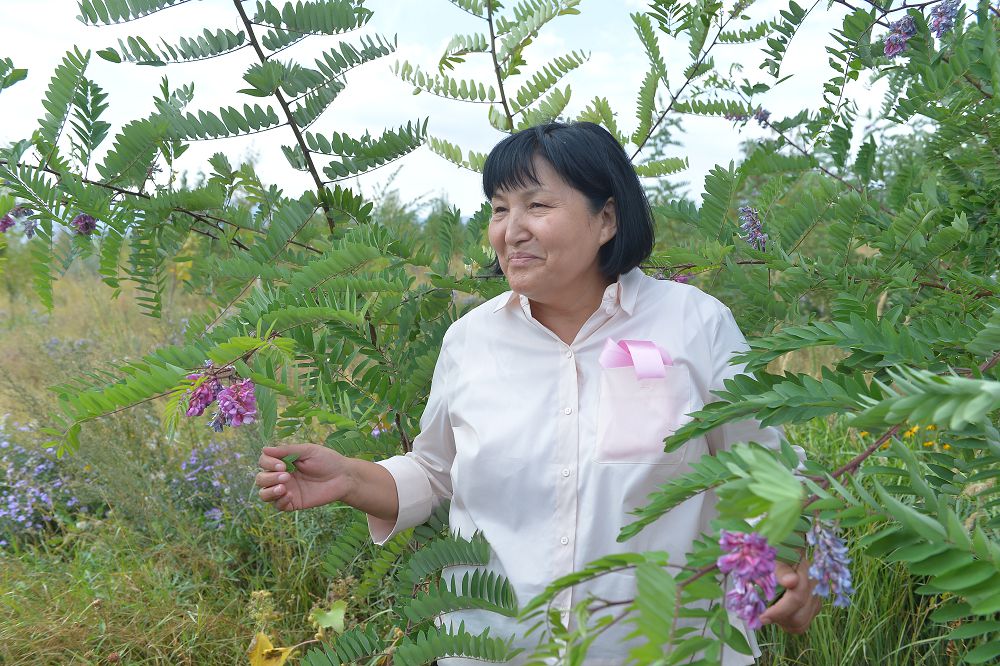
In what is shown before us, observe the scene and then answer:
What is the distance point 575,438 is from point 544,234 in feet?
1.14

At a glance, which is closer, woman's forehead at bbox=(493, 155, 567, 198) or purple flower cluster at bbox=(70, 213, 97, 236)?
woman's forehead at bbox=(493, 155, 567, 198)

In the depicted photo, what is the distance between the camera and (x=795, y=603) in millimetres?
1101

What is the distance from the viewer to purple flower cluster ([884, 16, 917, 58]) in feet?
5.63

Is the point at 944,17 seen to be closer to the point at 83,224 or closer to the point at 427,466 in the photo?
the point at 427,466

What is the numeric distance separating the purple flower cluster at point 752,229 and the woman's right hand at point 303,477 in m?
1.04

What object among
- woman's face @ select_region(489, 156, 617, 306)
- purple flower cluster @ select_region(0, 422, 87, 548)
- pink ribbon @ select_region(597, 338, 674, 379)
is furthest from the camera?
purple flower cluster @ select_region(0, 422, 87, 548)

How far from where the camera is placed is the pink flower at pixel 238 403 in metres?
1.17

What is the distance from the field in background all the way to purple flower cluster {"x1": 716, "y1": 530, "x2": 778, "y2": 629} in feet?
4.81

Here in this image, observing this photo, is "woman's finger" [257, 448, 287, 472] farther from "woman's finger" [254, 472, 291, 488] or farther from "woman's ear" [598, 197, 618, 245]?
"woman's ear" [598, 197, 618, 245]

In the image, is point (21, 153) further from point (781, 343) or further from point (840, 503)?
point (840, 503)

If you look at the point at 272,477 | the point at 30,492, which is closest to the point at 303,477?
the point at 272,477

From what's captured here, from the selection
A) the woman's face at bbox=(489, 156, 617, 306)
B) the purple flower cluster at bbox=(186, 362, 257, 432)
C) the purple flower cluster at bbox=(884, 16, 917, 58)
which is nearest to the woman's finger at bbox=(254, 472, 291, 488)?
the purple flower cluster at bbox=(186, 362, 257, 432)

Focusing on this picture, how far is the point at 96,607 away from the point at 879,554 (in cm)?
216

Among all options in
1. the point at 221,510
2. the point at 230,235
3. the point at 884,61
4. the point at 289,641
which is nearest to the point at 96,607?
the point at 289,641
